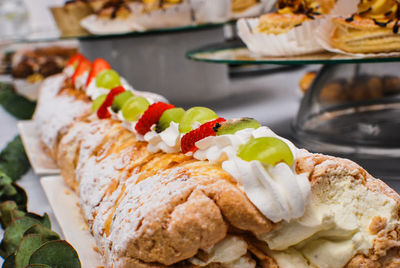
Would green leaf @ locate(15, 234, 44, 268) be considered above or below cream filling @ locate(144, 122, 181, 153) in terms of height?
below

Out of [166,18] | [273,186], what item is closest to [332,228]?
[273,186]

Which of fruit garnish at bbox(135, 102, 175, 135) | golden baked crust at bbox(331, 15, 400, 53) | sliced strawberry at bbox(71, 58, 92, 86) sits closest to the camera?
fruit garnish at bbox(135, 102, 175, 135)

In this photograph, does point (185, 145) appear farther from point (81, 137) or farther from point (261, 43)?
point (261, 43)

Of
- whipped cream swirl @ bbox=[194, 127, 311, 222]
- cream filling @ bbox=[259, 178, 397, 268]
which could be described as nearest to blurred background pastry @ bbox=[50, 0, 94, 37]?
whipped cream swirl @ bbox=[194, 127, 311, 222]

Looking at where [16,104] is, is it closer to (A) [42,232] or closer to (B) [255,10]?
(B) [255,10]

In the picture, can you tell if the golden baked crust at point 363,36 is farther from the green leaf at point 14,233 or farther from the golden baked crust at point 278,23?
the green leaf at point 14,233

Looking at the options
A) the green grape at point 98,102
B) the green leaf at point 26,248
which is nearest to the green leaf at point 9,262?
the green leaf at point 26,248

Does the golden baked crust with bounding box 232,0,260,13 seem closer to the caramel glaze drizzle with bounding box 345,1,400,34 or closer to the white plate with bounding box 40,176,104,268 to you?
the caramel glaze drizzle with bounding box 345,1,400,34
